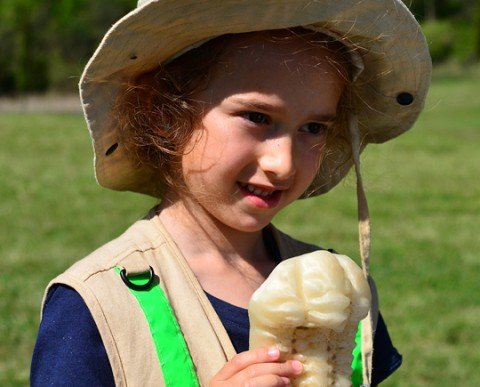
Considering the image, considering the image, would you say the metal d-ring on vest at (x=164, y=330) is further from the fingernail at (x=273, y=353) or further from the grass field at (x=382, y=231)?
the grass field at (x=382, y=231)

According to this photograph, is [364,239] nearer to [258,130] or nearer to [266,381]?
[258,130]

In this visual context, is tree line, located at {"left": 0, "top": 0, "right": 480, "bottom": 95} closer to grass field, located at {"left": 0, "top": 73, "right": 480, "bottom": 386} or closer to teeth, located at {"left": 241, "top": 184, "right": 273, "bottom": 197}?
grass field, located at {"left": 0, "top": 73, "right": 480, "bottom": 386}

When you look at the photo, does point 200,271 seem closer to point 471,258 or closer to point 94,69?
point 94,69

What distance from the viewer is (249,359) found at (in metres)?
1.98

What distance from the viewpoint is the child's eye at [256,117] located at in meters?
2.25

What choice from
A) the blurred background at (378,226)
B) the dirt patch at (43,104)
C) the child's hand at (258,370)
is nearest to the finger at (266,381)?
the child's hand at (258,370)

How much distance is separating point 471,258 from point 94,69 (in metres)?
6.06

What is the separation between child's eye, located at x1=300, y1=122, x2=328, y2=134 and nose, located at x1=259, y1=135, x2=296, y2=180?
0.28 feet

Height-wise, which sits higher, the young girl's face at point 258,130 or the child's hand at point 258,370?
the young girl's face at point 258,130

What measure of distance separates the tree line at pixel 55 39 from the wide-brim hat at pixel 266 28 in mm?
24855

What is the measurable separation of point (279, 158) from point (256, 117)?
126 mm

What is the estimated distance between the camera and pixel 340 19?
2.29 metres

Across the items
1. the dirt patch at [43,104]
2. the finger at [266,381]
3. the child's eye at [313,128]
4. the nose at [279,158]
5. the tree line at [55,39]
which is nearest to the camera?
the finger at [266,381]

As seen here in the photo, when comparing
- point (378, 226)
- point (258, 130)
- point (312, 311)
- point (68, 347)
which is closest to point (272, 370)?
point (312, 311)
